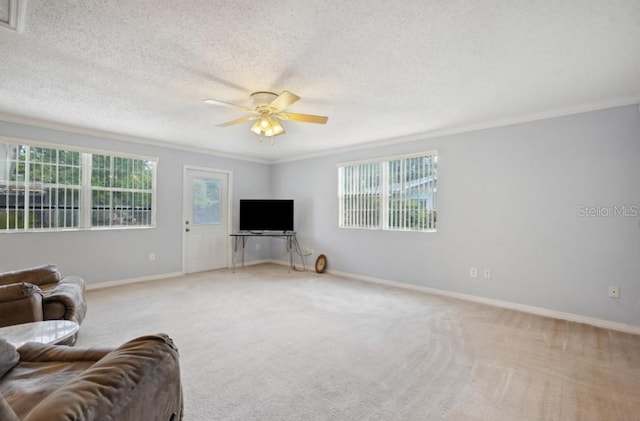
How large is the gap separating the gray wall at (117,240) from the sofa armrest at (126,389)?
4177 mm

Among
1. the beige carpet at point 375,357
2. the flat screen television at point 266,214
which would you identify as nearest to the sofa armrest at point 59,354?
the beige carpet at point 375,357

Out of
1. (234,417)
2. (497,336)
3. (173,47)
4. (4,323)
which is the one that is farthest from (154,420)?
(497,336)

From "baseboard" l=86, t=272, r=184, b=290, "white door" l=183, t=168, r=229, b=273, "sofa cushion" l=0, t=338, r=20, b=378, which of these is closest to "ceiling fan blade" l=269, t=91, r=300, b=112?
"sofa cushion" l=0, t=338, r=20, b=378

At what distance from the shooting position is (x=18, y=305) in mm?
2252

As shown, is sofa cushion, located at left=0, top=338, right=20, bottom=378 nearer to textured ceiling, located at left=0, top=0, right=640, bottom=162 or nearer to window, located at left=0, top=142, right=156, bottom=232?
textured ceiling, located at left=0, top=0, right=640, bottom=162

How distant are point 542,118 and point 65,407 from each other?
178 inches

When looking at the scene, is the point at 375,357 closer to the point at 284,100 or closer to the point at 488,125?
the point at 284,100

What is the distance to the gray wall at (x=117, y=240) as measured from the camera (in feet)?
13.3

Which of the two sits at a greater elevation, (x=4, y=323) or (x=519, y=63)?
(x=519, y=63)

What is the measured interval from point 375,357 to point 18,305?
2.66 m

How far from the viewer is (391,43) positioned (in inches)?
85.1

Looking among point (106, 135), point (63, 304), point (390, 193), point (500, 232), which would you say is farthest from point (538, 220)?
point (106, 135)

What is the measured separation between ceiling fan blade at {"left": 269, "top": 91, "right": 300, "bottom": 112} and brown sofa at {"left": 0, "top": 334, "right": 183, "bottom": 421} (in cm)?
202

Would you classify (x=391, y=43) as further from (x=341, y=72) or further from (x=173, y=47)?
(x=173, y=47)
